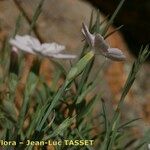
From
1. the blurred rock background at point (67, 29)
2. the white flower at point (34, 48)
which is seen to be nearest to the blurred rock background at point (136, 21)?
the blurred rock background at point (67, 29)

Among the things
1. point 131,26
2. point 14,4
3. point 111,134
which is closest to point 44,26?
point 14,4

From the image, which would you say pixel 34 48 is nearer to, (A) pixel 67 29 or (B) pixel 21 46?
(B) pixel 21 46

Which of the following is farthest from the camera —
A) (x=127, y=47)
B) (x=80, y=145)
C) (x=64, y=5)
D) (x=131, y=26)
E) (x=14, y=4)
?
(x=131, y=26)

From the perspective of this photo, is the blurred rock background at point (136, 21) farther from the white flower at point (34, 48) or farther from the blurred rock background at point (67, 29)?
the white flower at point (34, 48)

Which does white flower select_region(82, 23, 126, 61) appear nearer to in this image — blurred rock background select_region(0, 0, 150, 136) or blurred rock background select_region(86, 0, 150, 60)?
blurred rock background select_region(0, 0, 150, 136)

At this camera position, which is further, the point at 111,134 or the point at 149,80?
the point at 149,80

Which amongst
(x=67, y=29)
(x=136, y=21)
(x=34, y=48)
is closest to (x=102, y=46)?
(x=34, y=48)

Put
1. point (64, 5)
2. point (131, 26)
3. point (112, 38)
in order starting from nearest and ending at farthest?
point (64, 5) < point (112, 38) < point (131, 26)

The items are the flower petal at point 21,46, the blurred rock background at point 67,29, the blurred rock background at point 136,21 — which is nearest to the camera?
the flower petal at point 21,46

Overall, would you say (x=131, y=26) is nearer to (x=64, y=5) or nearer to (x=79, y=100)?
(x=64, y=5)
